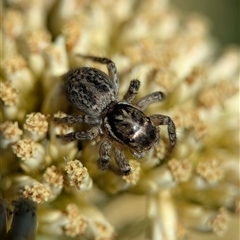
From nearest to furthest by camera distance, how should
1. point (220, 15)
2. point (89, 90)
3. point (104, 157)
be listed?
point (104, 157) → point (89, 90) → point (220, 15)

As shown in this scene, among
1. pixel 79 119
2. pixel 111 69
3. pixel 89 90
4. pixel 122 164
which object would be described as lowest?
pixel 122 164

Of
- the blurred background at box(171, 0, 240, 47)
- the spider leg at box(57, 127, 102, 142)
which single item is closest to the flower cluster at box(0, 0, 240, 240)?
the spider leg at box(57, 127, 102, 142)

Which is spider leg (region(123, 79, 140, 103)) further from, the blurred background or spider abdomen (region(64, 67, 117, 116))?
the blurred background

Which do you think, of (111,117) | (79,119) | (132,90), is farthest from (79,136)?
(132,90)

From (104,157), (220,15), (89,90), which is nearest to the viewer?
(104,157)

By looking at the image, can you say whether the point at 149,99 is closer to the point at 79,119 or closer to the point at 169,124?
the point at 169,124

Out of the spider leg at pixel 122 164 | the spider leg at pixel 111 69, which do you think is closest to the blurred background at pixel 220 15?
the spider leg at pixel 111 69
